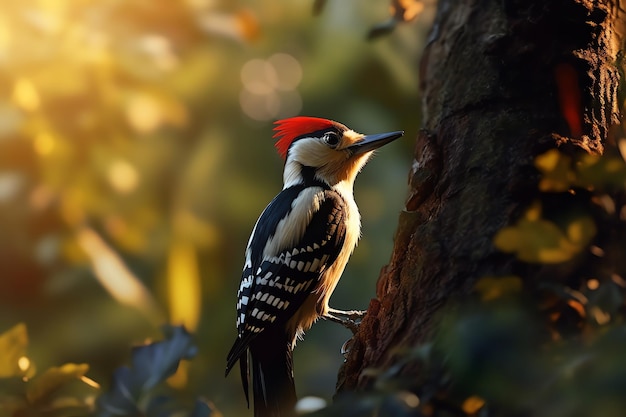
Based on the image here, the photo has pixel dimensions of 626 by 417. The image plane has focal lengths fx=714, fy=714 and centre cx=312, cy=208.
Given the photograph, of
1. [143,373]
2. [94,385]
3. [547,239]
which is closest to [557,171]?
[547,239]

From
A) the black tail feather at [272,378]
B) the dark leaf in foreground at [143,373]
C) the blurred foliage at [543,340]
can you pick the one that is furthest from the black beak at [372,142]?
the dark leaf in foreground at [143,373]

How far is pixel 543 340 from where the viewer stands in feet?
3.65

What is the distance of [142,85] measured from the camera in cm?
236

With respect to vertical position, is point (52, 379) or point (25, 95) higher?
point (25, 95)

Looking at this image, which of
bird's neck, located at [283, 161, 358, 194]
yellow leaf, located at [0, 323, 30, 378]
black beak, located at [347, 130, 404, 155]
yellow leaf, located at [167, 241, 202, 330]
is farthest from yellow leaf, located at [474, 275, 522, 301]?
bird's neck, located at [283, 161, 358, 194]

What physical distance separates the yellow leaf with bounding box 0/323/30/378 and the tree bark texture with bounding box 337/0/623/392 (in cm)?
76

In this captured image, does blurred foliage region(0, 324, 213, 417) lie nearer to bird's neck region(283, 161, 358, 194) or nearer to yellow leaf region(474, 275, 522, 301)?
yellow leaf region(474, 275, 522, 301)

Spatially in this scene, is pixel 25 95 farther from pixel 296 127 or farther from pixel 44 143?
pixel 296 127

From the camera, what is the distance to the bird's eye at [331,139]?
3178mm

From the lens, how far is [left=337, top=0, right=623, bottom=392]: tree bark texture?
172cm

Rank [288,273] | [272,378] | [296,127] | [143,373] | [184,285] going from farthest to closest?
[296,127], [288,273], [272,378], [184,285], [143,373]

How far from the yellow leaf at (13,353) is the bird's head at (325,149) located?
181 centimetres

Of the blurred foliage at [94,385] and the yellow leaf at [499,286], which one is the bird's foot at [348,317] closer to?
the blurred foliage at [94,385]

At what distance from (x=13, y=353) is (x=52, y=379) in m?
0.12
